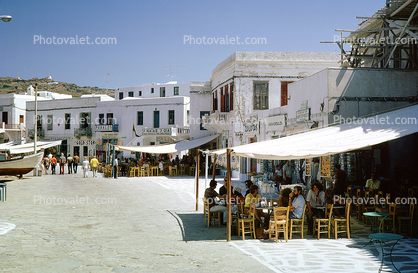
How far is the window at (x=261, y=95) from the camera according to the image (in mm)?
24688

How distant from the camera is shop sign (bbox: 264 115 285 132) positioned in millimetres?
17641

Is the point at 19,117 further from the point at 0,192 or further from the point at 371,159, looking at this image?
the point at 371,159

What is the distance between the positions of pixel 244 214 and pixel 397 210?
3.45 metres

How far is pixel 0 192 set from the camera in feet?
48.2

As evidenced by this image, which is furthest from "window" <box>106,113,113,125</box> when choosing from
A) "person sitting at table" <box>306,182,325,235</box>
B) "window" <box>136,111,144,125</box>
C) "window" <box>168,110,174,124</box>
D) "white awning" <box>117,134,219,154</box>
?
"person sitting at table" <box>306,182,325,235</box>

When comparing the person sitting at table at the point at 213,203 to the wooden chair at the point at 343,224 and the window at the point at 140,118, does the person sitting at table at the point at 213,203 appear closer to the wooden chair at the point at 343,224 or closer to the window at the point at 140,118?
the wooden chair at the point at 343,224

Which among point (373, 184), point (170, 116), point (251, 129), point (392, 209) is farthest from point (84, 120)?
point (392, 209)

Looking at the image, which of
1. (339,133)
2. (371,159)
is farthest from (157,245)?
(371,159)

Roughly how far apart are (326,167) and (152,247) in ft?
26.8

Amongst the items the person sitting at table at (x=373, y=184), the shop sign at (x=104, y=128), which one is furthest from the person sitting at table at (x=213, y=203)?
the shop sign at (x=104, y=128)

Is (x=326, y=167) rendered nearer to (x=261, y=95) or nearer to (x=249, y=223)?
(x=249, y=223)

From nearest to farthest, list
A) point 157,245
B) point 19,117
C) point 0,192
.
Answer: point 157,245 < point 0,192 < point 19,117

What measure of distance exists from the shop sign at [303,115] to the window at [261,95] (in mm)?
8957

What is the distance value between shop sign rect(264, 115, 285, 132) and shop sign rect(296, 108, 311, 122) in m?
1.74
